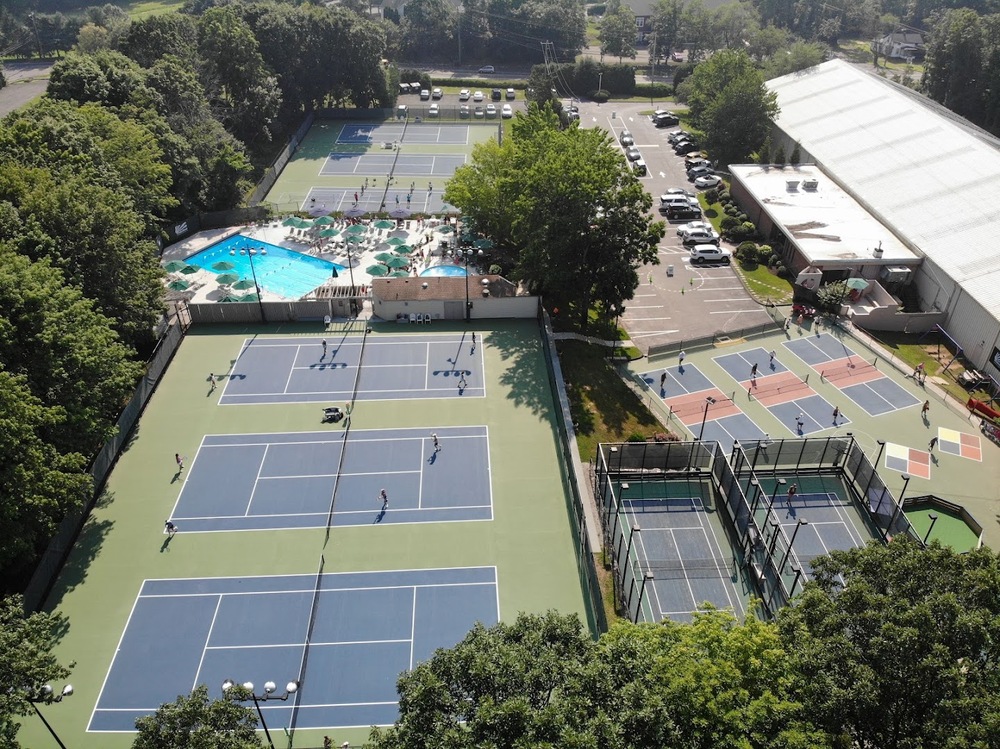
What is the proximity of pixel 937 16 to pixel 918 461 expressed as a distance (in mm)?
134775

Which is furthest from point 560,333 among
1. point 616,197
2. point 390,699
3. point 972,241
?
point 972,241

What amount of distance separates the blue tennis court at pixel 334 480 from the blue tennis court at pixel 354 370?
3455 millimetres

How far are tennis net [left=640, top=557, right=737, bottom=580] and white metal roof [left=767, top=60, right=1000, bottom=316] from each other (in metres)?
27.1

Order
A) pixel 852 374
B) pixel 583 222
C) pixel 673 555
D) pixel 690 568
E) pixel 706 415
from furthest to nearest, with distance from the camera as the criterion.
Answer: pixel 852 374
pixel 583 222
pixel 706 415
pixel 673 555
pixel 690 568

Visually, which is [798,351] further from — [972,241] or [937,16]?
[937,16]

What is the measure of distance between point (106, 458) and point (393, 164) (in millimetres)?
48784

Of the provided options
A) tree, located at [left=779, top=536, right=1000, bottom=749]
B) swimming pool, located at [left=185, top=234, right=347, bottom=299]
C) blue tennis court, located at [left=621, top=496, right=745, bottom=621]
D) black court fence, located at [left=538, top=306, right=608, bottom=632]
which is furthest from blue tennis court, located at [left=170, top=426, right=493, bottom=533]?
tree, located at [left=779, top=536, right=1000, bottom=749]

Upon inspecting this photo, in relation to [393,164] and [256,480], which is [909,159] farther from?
[256,480]

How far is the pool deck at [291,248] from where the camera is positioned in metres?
52.8

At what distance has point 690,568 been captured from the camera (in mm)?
32031

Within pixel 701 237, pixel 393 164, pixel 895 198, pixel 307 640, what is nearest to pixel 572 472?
pixel 307 640

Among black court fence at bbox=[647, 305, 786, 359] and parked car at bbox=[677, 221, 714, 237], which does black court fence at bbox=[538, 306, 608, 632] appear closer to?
black court fence at bbox=[647, 305, 786, 359]

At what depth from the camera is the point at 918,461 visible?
3816 centimetres

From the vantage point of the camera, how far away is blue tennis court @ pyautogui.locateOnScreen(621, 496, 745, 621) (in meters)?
30.6
